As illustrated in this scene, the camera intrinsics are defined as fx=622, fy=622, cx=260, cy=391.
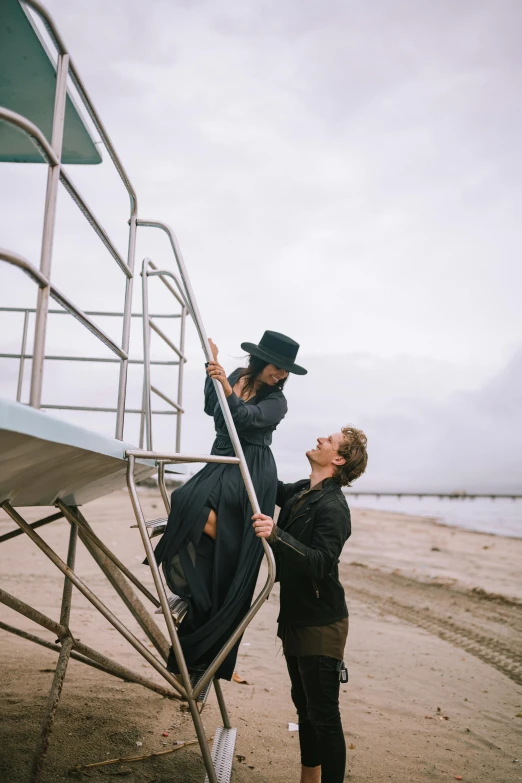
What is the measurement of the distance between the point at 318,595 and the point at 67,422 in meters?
1.46

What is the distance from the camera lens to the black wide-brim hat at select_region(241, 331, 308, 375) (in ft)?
9.74

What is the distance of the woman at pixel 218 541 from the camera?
8.38ft

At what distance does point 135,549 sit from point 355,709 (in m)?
6.57

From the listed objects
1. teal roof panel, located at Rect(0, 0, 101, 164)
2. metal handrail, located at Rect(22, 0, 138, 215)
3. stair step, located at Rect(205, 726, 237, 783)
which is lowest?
stair step, located at Rect(205, 726, 237, 783)

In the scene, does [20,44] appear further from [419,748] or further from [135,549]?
[135,549]

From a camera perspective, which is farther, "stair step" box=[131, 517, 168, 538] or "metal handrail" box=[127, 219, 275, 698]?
"stair step" box=[131, 517, 168, 538]

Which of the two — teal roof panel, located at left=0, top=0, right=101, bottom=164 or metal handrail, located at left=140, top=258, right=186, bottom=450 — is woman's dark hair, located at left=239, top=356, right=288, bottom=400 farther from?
teal roof panel, located at left=0, top=0, right=101, bottom=164

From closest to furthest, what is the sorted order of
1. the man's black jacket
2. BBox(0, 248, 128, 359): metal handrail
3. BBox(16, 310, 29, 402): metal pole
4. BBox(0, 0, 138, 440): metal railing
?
BBox(0, 248, 128, 359): metal handrail < BBox(0, 0, 138, 440): metal railing < the man's black jacket < BBox(16, 310, 29, 402): metal pole

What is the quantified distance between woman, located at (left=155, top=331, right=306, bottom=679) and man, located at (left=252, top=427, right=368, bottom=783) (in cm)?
20

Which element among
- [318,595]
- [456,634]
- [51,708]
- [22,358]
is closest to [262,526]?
[318,595]

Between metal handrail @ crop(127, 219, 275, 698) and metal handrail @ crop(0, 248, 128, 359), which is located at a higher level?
metal handrail @ crop(0, 248, 128, 359)

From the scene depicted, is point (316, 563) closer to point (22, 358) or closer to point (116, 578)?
point (116, 578)

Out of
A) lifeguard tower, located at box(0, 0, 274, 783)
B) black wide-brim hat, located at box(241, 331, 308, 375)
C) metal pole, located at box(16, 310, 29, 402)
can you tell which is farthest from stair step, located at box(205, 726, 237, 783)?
metal pole, located at box(16, 310, 29, 402)

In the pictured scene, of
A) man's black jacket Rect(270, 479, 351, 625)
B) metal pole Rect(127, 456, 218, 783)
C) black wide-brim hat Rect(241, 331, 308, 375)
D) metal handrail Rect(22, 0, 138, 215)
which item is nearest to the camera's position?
metal handrail Rect(22, 0, 138, 215)
